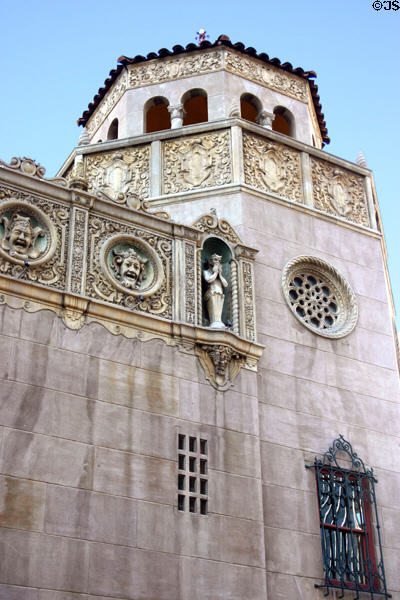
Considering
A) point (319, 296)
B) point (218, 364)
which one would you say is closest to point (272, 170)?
point (319, 296)

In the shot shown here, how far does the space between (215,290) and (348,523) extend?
511 cm

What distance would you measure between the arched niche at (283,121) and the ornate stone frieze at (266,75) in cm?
50

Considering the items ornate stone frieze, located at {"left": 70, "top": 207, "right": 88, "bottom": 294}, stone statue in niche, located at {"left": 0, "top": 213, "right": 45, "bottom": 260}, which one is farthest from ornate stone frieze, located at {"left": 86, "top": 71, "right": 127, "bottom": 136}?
stone statue in niche, located at {"left": 0, "top": 213, "right": 45, "bottom": 260}

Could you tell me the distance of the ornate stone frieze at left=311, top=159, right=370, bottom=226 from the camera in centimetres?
2150

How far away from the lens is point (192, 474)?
52.4 feet

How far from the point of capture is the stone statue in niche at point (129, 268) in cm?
1753

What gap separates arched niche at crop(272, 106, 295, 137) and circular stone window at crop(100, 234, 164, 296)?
7.43 m

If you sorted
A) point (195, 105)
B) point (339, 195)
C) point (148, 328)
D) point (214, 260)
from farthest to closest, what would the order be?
point (195, 105) < point (339, 195) < point (214, 260) < point (148, 328)

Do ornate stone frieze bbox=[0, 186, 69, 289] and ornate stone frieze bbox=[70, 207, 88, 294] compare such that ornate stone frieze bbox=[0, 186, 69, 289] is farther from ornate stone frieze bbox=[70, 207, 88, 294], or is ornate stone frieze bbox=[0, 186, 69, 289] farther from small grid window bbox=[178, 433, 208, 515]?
small grid window bbox=[178, 433, 208, 515]

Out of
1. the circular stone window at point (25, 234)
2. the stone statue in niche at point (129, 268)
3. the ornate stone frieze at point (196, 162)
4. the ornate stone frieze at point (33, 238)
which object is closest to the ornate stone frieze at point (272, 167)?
the ornate stone frieze at point (196, 162)

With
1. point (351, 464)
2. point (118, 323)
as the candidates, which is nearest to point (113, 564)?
point (118, 323)

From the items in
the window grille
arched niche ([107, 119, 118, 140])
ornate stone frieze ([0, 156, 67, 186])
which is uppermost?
arched niche ([107, 119, 118, 140])

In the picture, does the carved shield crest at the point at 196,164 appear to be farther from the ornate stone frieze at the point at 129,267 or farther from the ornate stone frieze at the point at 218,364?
the ornate stone frieze at the point at 218,364

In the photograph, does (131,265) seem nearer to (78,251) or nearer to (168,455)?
(78,251)
